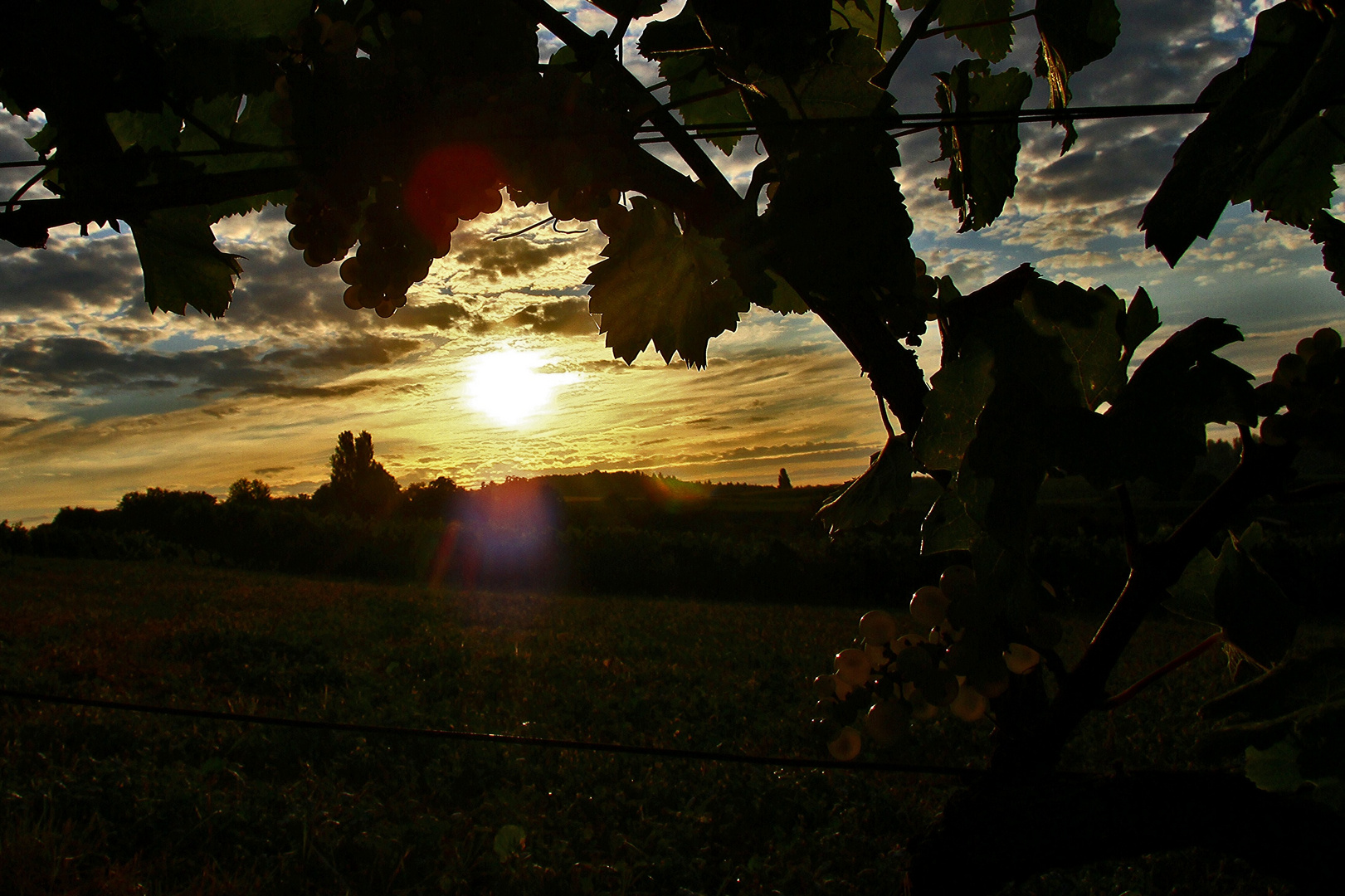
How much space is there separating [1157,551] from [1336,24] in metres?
0.50

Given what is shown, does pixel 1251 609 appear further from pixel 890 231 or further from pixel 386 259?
pixel 386 259

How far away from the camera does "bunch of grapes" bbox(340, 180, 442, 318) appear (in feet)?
2.79

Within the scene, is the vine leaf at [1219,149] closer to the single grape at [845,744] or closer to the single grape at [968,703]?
the single grape at [968,703]

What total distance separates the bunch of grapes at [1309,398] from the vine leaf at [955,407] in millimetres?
234

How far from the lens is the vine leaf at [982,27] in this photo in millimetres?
1168

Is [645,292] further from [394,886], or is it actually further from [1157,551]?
[394,886]

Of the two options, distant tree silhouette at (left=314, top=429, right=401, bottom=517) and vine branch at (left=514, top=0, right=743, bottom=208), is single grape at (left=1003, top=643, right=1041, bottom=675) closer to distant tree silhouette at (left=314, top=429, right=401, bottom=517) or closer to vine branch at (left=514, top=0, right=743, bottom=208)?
vine branch at (left=514, top=0, right=743, bottom=208)

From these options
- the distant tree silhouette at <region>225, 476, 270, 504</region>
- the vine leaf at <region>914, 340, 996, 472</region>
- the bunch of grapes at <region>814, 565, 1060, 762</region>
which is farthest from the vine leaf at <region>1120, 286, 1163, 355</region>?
the distant tree silhouette at <region>225, 476, 270, 504</region>

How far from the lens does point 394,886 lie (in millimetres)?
2941

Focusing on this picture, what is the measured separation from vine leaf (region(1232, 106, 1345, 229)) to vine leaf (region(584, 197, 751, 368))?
0.60 m

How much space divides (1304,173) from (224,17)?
50.1 inches

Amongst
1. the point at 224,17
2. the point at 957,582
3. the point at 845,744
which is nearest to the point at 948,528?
the point at 957,582

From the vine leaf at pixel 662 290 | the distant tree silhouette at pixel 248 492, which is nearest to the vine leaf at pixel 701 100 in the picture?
the vine leaf at pixel 662 290

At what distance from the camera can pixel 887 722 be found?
0.88 m
